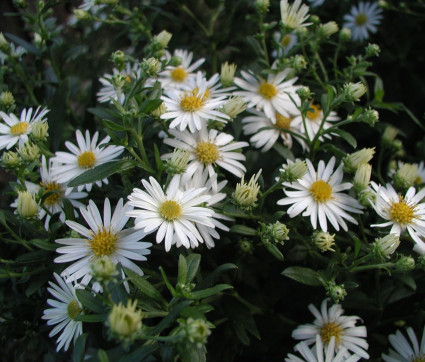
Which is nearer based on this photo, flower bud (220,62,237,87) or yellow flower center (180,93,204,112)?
yellow flower center (180,93,204,112)

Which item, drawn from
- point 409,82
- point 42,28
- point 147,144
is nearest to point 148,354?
point 147,144

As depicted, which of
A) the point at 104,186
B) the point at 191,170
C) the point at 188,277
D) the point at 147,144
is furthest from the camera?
the point at 147,144

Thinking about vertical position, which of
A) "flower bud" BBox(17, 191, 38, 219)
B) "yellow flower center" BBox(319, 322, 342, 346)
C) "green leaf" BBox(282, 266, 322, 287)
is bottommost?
"yellow flower center" BBox(319, 322, 342, 346)

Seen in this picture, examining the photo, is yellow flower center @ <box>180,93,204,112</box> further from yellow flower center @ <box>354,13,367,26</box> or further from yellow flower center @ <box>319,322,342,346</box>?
yellow flower center @ <box>354,13,367,26</box>

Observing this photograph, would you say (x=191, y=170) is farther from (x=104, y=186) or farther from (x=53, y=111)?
(x=53, y=111)

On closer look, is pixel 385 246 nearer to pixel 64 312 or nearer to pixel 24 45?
pixel 64 312

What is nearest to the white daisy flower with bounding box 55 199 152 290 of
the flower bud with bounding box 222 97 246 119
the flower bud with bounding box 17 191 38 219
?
the flower bud with bounding box 17 191 38 219
